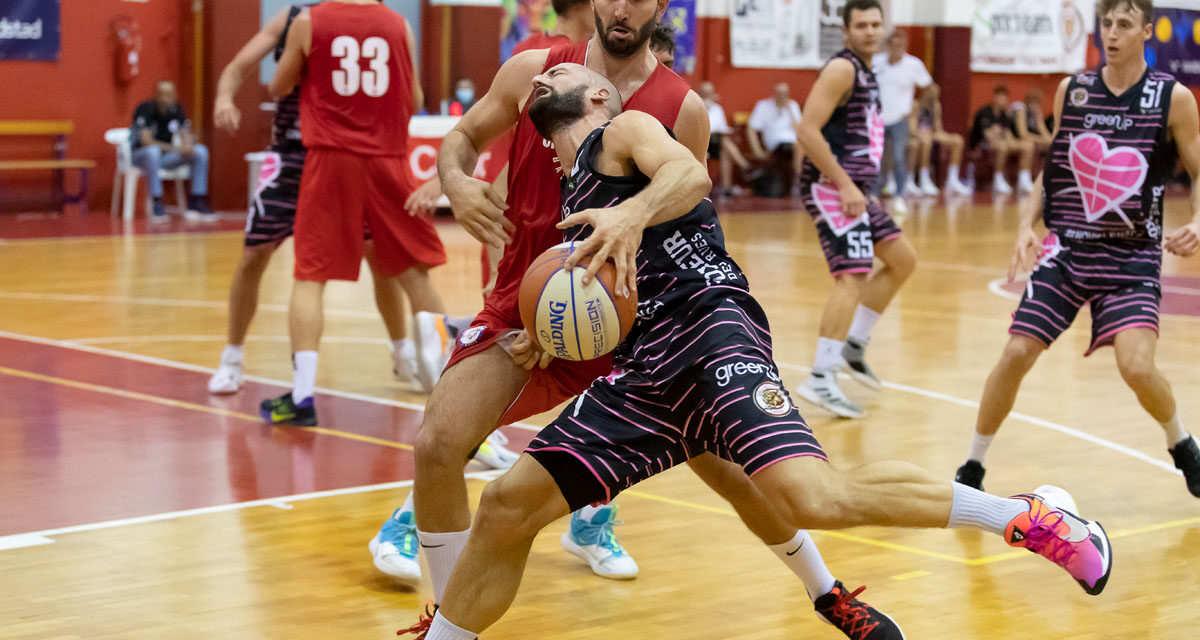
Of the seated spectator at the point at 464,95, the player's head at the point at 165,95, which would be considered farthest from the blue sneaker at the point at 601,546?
the seated spectator at the point at 464,95

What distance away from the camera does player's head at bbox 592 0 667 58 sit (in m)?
3.71

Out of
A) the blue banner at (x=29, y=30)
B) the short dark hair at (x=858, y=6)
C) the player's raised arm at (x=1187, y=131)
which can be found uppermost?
the blue banner at (x=29, y=30)

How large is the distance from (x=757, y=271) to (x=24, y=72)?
8681 millimetres

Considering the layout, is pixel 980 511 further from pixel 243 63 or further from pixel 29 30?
pixel 29 30

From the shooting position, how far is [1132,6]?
5348mm

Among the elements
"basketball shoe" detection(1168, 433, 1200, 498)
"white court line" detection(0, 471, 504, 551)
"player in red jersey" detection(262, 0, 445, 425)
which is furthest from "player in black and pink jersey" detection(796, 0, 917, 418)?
"white court line" detection(0, 471, 504, 551)

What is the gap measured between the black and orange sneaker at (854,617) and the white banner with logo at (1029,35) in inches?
872

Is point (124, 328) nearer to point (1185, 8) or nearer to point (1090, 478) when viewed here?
point (1090, 478)

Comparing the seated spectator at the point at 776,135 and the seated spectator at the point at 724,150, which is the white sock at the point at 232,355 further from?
the seated spectator at the point at 776,135

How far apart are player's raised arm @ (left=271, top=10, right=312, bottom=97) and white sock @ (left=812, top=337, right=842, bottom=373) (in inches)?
108

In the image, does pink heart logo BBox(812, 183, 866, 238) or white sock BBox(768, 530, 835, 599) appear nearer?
white sock BBox(768, 530, 835, 599)

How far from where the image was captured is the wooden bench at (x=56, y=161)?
52.2ft

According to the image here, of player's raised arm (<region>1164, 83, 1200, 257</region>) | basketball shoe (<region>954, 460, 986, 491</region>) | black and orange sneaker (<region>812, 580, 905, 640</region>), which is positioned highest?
player's raised arm (<region>1164, 83, 1200, 257</region>)

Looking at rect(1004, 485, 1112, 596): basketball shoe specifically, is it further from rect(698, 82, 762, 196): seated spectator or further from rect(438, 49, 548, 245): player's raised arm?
rect(698, 82, 762, 196): seated spectator
